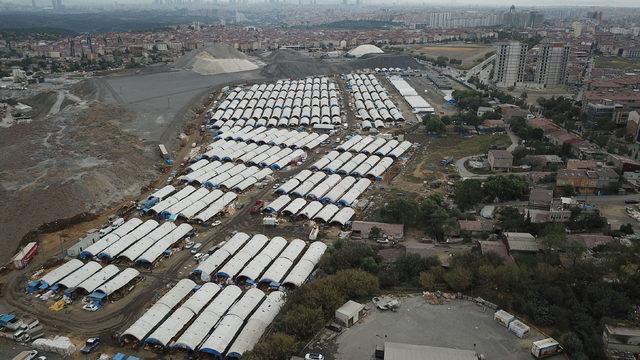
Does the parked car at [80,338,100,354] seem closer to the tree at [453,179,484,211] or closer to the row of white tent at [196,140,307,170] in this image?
the row of white tent at [196,140,307,170]

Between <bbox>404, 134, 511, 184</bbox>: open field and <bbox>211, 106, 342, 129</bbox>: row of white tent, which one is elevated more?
<bbox>211, 106, 342, 129</bbox>: row of white tent

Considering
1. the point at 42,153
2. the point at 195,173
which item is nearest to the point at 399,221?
the point at 195,173

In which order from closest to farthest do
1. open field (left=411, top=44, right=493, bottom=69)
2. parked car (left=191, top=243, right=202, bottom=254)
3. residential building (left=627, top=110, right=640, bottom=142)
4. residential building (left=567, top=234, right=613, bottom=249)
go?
residential building (left=567, top=234, right=613, bottom=249) < parked car (left=191, top=243, right=202, bottom=254) < residential building (left=627, top=110, right=640, bottom=142) < open field (left=411, top=44, right=493, bottom=69)

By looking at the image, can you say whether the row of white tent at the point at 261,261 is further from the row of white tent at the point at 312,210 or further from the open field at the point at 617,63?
the open field at the point at 617,63

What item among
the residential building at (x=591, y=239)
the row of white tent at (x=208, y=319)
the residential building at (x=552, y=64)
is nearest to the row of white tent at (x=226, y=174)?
the row of white tent at (x=208, y=319)

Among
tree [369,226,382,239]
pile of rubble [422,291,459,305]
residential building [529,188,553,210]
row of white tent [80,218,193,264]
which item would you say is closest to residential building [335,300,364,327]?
pile of rubble [422,291,459,305]

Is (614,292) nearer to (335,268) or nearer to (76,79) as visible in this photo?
(335,268)
